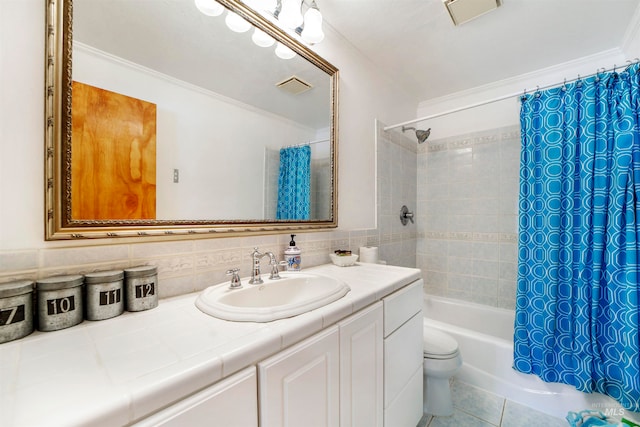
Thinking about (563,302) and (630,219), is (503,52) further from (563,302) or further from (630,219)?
(563,302)

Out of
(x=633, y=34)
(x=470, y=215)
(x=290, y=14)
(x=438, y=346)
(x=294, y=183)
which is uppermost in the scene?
(x=633, y=34)

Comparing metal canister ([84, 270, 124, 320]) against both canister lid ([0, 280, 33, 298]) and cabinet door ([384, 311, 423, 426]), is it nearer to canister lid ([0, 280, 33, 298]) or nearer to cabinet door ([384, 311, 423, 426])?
canister lid ([0, 280, 33, 298])

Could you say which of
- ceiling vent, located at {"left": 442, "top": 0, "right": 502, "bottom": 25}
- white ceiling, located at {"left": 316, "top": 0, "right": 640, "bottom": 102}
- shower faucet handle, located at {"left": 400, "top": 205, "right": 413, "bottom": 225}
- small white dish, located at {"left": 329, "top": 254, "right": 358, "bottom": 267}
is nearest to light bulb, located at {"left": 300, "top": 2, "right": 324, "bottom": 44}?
white ceiling, located at {"left": 316, "top": 0, "right": 640, "bottom": 102}

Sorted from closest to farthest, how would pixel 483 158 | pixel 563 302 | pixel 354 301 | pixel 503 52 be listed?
1. pixel 354 301
2. pixel 563 302
3. pixel 503 52
4. pixel 483 158

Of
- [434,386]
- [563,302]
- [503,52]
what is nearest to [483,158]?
[503,52]

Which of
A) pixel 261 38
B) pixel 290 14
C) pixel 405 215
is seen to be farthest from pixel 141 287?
pixel 405 215

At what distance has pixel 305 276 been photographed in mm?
1160

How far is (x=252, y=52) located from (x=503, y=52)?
1.74 metres

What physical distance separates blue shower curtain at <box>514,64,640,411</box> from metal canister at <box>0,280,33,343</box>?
217 cm

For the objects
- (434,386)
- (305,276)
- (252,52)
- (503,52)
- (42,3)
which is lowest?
(434,386)

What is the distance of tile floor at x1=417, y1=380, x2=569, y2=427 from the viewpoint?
141 cm

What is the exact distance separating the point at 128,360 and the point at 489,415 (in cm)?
186

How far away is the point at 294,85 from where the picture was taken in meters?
1.41

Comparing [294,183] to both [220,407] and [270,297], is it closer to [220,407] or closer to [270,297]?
[270,297]
